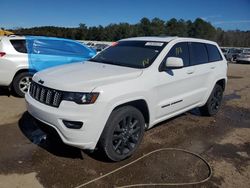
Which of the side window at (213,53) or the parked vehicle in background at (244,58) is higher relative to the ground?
the side window at (213,53)

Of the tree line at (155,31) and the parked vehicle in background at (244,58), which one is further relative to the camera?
the tree line at (155,31)

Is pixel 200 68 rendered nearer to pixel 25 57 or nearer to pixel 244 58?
pixel 25 57

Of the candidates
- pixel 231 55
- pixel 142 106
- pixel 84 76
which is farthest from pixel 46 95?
pixel 231 55

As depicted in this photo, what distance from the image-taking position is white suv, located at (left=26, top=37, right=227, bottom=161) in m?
3.36

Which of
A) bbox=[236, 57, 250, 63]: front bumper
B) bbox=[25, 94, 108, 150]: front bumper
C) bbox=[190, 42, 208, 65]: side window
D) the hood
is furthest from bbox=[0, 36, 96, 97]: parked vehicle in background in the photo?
bbox=[236, 57, 250, 63]: front bumper

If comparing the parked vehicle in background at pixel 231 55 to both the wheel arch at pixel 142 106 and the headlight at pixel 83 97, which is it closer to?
the wheel arch at pixel 142 106

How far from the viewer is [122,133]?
151 inches

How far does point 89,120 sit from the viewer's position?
332cm

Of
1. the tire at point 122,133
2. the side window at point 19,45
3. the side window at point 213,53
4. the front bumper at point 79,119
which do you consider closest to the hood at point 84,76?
the front bumper at point 79,119

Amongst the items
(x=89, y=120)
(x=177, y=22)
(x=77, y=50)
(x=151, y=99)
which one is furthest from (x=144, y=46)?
(x=177, y=22)

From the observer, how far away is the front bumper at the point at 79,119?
3311 millimetres

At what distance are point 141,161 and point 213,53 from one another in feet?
11.0

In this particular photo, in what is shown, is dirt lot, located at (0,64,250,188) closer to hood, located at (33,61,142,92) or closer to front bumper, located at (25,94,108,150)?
front bumper, located at (25,94,108,150)

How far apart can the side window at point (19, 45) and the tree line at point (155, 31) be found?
65301mm
